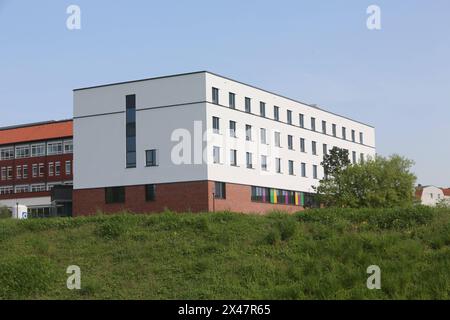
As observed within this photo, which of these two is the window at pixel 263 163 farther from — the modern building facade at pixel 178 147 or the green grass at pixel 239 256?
the green grass at pixel 239 256

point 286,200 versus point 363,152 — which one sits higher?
point 363,152

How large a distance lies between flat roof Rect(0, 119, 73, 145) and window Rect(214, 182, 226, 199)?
124ft

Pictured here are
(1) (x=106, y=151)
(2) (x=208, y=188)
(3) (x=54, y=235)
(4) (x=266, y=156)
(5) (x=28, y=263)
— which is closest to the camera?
(5) (x=28, y=263)

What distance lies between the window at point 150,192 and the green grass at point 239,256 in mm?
42751

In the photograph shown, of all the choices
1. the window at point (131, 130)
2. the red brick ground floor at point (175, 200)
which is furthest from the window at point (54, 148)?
the window at point (131, 130)

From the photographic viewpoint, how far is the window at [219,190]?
5959 cm

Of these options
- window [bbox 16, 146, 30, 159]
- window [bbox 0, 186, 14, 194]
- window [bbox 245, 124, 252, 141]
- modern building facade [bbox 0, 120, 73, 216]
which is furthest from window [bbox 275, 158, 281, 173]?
window [bbox 0, 186, 14, 194]

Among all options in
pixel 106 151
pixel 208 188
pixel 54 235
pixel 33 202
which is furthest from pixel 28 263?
pixel 33 202

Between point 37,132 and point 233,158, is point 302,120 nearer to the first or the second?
point 233,158

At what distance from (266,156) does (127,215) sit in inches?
1993

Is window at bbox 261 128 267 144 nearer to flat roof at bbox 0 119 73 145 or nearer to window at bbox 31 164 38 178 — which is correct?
flat roof at bbox 0 119 73 145

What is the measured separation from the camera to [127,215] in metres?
17.7
